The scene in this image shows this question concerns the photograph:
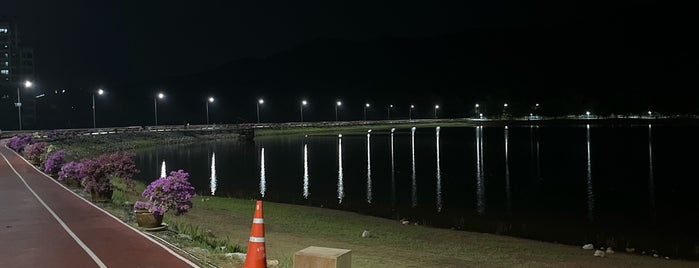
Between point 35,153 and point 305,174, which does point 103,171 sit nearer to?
point 35,153

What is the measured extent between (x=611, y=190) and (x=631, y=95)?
6867 inches

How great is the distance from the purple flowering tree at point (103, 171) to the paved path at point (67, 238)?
0.64 m

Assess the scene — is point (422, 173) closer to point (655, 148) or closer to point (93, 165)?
point (93, 165)

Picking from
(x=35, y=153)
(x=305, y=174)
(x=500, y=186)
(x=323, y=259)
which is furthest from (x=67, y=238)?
(x=305, y=174)

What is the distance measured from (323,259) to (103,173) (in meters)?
14.1

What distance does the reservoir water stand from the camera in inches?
878

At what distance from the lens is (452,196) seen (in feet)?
99.3

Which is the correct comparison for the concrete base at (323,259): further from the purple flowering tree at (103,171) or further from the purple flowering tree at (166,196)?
the purple flowering tree at (103,171)

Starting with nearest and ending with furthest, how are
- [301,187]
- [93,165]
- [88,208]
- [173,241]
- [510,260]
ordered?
[173,241] < [510,260] < [88,208] < [93,165] < [301,187]

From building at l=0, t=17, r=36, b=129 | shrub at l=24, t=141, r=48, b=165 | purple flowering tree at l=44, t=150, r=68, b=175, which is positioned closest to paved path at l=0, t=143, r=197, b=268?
purple flowering tree at l=44, t=150, r=68, b=175

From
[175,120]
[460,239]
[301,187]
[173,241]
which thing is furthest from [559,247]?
[175,120]

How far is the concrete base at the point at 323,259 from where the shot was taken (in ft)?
25.7

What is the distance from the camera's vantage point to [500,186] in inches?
1346

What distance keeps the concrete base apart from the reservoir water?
529 inches
